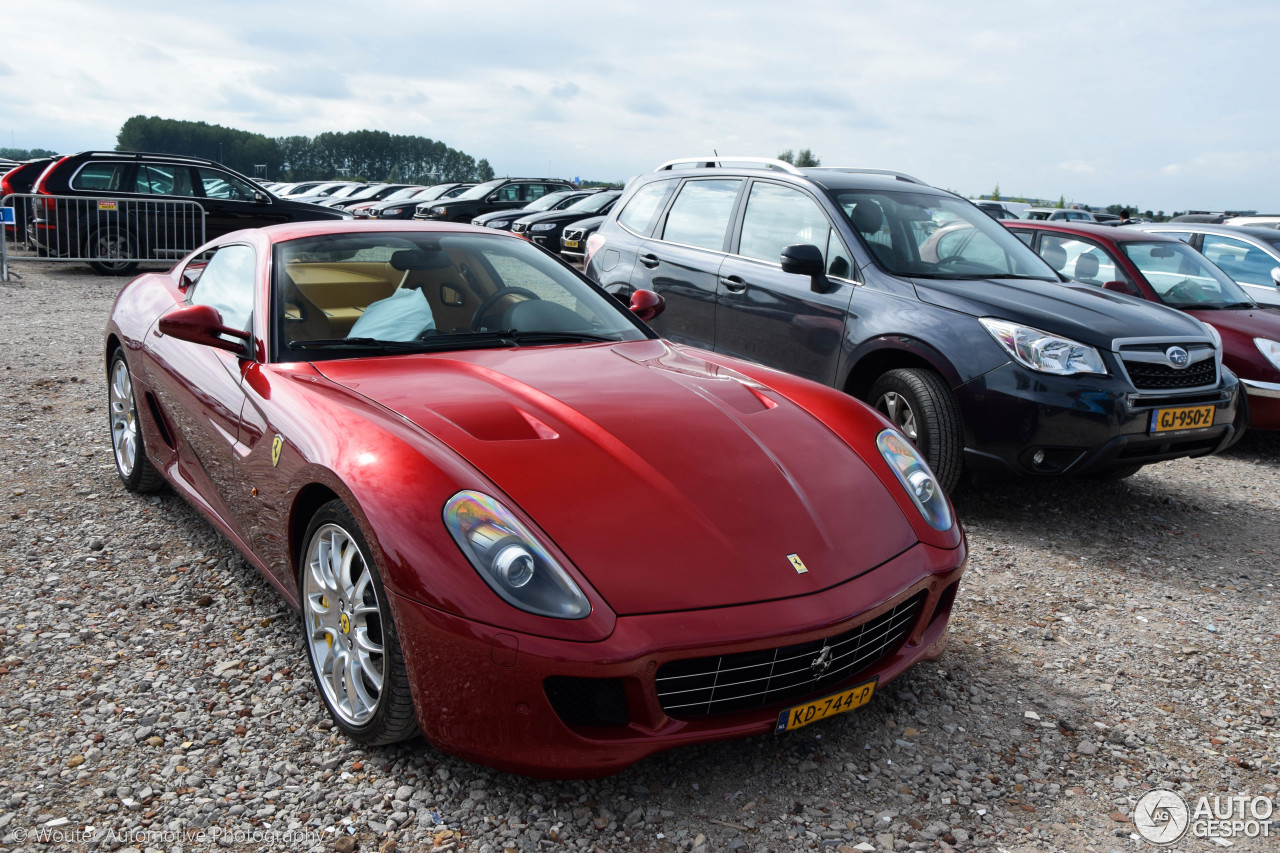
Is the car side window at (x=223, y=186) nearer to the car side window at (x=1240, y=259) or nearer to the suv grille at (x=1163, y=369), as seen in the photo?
the car side window at (x=1240, y=259)

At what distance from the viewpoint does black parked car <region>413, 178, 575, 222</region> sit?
21625 mm

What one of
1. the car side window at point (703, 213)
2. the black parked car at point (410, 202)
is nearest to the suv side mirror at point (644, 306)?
the car side window at point (703, 213)

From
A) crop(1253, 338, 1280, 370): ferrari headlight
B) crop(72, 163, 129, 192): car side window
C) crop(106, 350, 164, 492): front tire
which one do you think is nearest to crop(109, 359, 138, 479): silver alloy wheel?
crop(106, 350, 164, 492): front tire

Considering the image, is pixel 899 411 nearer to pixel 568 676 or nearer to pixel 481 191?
pixel 568 676

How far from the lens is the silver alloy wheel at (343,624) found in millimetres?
2508

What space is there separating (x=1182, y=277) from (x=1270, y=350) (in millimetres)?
965

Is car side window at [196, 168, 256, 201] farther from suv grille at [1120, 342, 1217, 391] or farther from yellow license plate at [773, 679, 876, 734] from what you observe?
yellow license plate at [773, 679, 876, 734]

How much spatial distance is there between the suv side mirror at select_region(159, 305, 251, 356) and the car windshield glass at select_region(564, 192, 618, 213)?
636 inches

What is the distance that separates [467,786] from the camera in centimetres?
246

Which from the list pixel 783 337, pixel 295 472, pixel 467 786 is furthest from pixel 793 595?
pixel 783 337

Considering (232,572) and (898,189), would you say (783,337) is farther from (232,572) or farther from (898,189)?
(232,572)

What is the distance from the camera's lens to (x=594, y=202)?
1945 cm

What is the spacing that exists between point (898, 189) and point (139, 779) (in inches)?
198

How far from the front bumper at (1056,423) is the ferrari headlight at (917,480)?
157 centimetres
